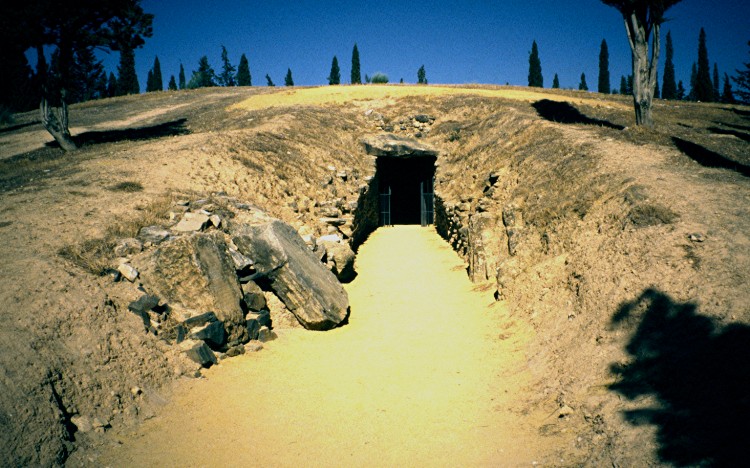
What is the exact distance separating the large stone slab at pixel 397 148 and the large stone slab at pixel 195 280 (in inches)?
487

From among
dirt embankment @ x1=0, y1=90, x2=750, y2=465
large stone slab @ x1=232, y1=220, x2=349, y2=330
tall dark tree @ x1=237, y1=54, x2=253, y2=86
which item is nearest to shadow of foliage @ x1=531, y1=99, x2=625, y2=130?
dirt embankment @ x1=0, y1=90, x2=750, y2=465

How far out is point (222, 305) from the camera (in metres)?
7.84

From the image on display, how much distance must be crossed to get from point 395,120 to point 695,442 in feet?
66.5

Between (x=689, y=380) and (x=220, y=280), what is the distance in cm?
755

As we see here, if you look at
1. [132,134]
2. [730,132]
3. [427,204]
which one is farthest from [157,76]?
[730,132]

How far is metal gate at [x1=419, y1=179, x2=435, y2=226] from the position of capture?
66.0 feet

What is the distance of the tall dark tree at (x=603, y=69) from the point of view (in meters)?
49.7

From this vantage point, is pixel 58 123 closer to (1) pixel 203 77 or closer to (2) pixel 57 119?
(2) pixel 57 119

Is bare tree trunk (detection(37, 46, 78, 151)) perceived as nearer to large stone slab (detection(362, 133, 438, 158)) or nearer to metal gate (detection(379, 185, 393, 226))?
large stone slab (detection(362, 133, 438, 158))

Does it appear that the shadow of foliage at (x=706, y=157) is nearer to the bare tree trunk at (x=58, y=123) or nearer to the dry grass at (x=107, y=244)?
the dry grass at (x=107, y=244)

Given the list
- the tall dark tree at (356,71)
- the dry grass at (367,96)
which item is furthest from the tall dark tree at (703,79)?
the tall dark tree at (356,71)

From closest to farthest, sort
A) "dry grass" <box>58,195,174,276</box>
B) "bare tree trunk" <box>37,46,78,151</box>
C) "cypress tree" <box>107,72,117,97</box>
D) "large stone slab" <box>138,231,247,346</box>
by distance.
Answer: "dry grass" <box>58,195,174,276</box> < "large stone slab" <box>138,231,247,346</box> < "bare tree trunk" <box>37,46,78,151</box> < "cypress tree" <box>107,72,117,97</box>

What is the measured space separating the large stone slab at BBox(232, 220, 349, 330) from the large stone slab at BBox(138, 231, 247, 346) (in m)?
0.91

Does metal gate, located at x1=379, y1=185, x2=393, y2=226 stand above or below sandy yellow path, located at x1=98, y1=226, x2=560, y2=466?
above
